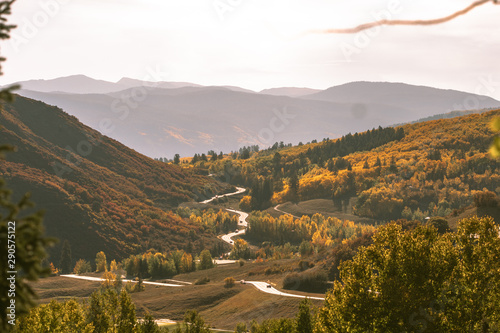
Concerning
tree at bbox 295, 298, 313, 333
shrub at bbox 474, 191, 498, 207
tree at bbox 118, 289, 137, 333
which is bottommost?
tree at bbox 295, 298, 313, 333

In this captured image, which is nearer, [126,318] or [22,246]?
[22,246]

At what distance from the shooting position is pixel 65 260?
457 feet

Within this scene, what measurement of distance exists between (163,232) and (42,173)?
48963 mm

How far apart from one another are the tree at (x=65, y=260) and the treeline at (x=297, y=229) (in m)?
66.1

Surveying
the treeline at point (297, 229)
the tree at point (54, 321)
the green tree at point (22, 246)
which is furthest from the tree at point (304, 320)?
the treeline at point (297, 229)

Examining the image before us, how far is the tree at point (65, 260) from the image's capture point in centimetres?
13850

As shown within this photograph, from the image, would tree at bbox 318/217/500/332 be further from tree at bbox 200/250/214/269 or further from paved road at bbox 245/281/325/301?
tree at bbox 200/250/214/269

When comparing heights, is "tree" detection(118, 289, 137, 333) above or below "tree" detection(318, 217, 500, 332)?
below

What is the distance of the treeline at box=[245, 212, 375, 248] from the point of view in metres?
164

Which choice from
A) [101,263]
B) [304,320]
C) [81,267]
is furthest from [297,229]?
[304,320]

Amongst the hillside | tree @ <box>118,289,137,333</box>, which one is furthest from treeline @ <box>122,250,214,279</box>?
tree @ <box>118,289,137,333</box>

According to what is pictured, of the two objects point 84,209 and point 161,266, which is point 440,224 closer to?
point 161,266

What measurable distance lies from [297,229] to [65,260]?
77418 millimetres

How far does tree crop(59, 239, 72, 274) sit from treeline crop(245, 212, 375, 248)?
2602 inches
